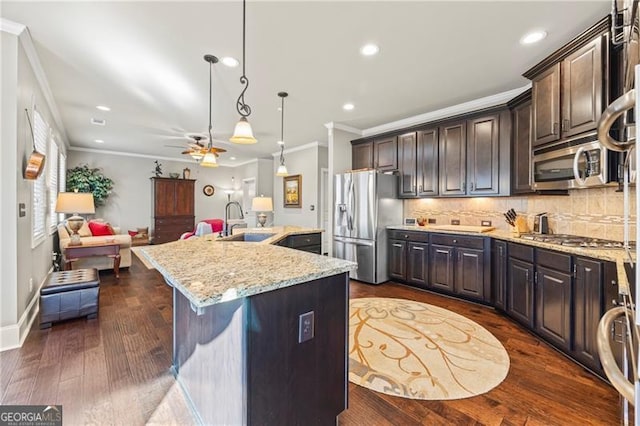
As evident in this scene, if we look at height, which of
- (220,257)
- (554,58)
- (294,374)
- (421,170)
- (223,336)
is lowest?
(294,374)

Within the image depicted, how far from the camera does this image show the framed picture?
22.6ft

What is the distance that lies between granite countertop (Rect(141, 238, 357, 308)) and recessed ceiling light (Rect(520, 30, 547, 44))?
8.55 feet

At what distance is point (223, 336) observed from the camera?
1.34 metres

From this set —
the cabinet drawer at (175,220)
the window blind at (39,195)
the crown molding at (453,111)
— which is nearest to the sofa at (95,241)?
the window blind at (39,195)

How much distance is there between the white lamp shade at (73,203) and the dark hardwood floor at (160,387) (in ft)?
6.09

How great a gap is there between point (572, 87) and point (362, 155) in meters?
3.16

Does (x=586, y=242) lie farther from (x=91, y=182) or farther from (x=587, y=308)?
(x=91, y=182)

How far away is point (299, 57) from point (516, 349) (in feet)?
11.1

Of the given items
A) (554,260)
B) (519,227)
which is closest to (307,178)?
(519,227)

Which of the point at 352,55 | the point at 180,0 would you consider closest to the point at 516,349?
the point at 352,55

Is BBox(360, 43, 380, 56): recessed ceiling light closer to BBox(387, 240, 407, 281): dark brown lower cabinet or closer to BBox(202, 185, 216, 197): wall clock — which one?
BBox(387, 240, 407, 281): dark brown lower cabinet

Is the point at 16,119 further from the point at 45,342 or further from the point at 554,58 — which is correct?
the point at 554,58

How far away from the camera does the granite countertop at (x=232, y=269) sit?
110cm

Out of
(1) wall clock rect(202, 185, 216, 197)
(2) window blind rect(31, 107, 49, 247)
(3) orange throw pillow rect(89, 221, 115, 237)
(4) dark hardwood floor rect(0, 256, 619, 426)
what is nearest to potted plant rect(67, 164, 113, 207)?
(3) orange throw pillow rect(89, 221, 115, 237)
